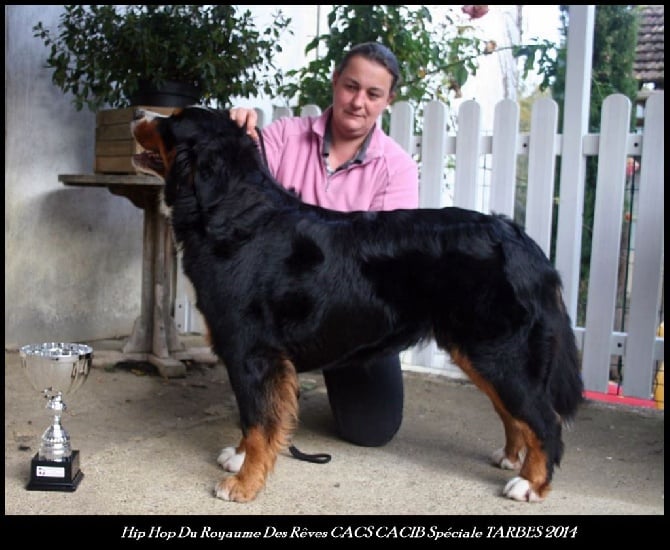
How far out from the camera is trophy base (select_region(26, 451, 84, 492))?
8.26 ft

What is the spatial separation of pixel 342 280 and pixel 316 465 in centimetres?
83

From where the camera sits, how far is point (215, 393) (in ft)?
13.2

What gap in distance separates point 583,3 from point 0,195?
344cm

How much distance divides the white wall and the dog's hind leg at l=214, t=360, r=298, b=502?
263cm

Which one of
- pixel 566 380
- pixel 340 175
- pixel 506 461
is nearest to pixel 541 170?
pixel 340 175

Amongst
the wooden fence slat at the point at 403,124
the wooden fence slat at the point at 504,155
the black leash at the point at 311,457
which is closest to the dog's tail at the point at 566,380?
the black leash at the point at 311,457

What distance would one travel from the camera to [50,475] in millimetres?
2529

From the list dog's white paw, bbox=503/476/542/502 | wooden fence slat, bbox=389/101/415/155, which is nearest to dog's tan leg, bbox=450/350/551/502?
dog's white paw, bbox=503/476/542/502

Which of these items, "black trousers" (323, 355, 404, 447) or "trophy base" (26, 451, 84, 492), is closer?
"trophy base" (26, 451, 84, 492)

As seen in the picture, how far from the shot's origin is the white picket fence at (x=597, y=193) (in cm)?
383

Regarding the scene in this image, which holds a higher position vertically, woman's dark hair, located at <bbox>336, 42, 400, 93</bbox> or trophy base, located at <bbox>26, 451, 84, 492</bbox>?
woman's dark hair, located at <bbox>336, 42, 400, 93</bbox>

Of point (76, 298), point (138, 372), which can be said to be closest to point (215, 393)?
point (138, 372)

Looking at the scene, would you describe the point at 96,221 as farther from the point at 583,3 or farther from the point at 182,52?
the point at 583,3

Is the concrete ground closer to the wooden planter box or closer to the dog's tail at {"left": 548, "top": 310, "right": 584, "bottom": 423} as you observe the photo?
the dog's tail at {"left": 548, "top": 310, "right": 584, "bottom": 423}
